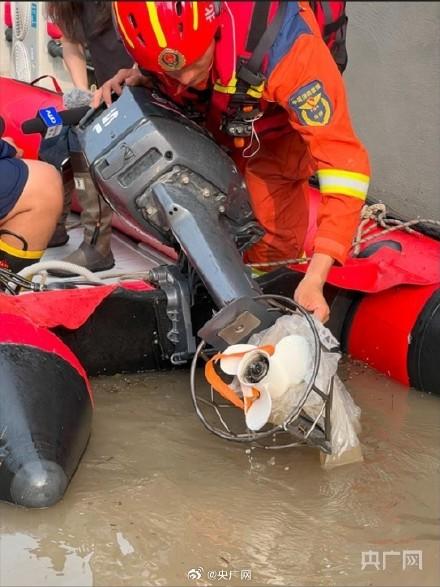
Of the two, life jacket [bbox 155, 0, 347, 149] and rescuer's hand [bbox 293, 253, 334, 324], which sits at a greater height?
life jacket [bbox 155, 0, 347, 149]

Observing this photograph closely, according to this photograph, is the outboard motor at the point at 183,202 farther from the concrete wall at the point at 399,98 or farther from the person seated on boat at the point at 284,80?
the concrete wall at the point at 399,98

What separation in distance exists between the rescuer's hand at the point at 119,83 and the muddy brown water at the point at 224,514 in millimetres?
844

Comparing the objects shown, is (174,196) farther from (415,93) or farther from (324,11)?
(415,93)

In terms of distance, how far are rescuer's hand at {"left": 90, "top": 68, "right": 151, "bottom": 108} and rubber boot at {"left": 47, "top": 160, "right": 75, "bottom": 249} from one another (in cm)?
79

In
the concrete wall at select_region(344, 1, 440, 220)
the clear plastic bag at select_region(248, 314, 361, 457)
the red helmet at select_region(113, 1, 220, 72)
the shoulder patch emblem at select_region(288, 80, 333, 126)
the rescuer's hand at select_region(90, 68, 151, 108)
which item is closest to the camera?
the red helmet at select_region(113, 1, 220, 72)

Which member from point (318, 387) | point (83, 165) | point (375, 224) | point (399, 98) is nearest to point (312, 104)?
point (318, 387)

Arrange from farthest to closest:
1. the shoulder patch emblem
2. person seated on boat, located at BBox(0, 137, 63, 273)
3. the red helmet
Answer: person seated on boat, located at BBox(0, 137, 63, 273) < the shoulder patch emblem < the red helmet

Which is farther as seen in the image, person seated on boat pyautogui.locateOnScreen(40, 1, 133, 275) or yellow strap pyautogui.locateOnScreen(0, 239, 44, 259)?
person seated on boat pyautogui.locateOnScreen(40, 1, 133, 275)

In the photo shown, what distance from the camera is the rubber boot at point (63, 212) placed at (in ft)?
10.6

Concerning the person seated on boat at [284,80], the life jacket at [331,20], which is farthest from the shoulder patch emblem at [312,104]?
the life jacket at [331,20]

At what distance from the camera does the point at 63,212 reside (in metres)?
3.36

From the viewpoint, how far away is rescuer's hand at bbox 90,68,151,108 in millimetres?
2312

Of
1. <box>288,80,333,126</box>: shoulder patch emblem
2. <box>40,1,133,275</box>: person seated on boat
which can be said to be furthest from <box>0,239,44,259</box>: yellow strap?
<box>288,80,333,126</box>: shoulder patch emblem

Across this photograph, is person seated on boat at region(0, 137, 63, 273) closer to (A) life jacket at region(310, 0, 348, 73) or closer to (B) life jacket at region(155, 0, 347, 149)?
(B) life jacket at region(155, 0, 347, 149)
